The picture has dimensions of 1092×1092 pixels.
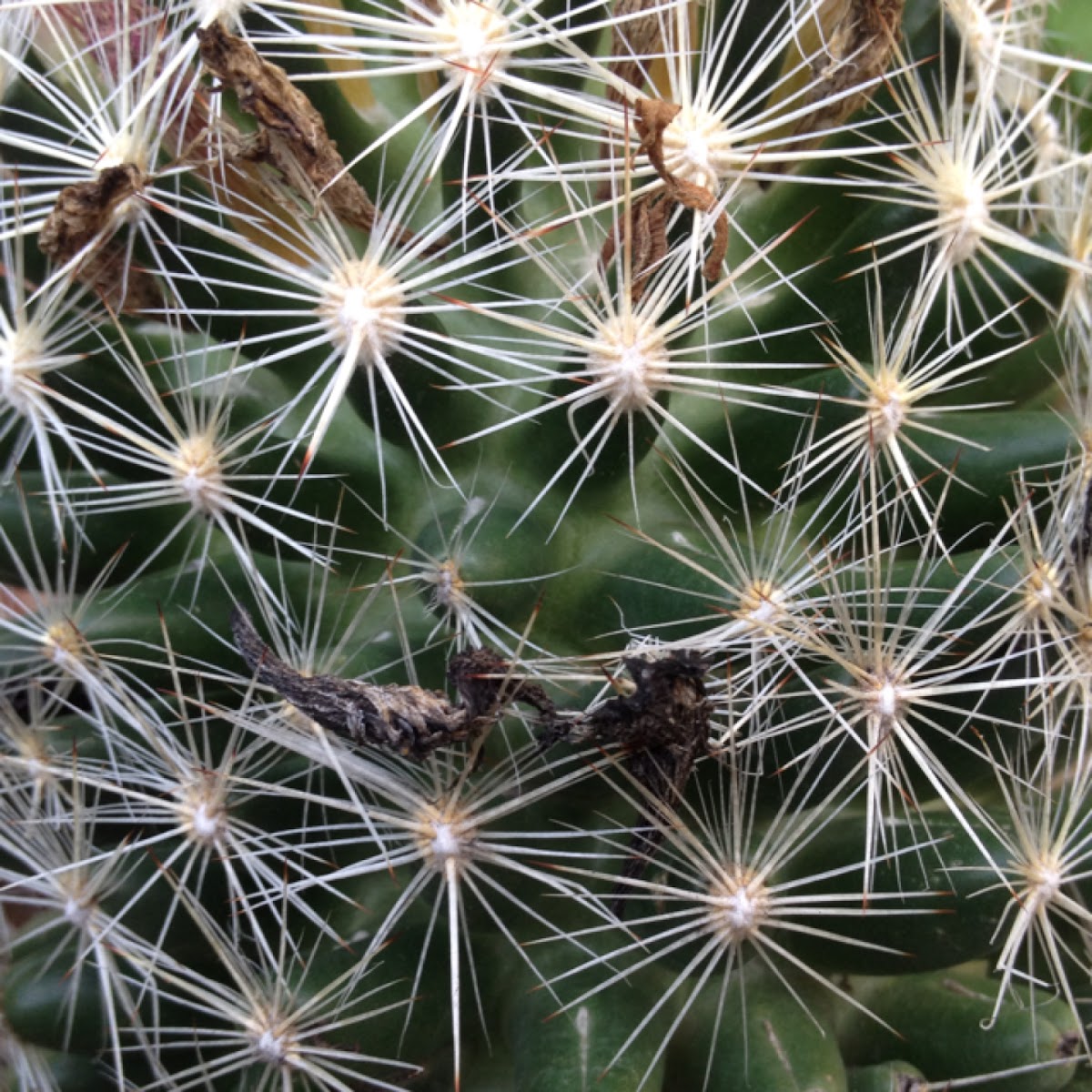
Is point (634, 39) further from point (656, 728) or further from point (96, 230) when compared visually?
point (656, 728)

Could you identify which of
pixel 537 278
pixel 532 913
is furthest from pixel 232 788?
pixel 537 278

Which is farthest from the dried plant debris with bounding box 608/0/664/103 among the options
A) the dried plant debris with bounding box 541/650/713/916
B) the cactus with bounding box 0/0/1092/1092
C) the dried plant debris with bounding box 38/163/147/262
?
the dried plant debris with bounding box 541/650/713/916

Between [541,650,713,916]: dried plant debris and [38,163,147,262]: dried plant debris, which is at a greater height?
[38,163,147,262]: dried plant debris

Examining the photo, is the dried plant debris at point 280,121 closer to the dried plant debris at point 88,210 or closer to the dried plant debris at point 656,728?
the dried plant debris at point 88,210

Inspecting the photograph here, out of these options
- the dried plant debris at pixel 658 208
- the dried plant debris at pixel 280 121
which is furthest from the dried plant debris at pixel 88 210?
the dried plant debris at pixel 658 208

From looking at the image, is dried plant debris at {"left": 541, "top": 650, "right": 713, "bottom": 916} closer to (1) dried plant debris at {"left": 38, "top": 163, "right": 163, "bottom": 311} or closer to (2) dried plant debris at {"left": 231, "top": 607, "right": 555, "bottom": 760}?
(2) dried plant debris at {"left": 231, "top": 607, "right": 555, "bottom": 760}

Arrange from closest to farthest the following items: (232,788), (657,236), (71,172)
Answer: (657,236) < (232,788) < (71,172)

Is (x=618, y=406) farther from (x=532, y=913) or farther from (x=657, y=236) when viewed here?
(x=532, y=913)
